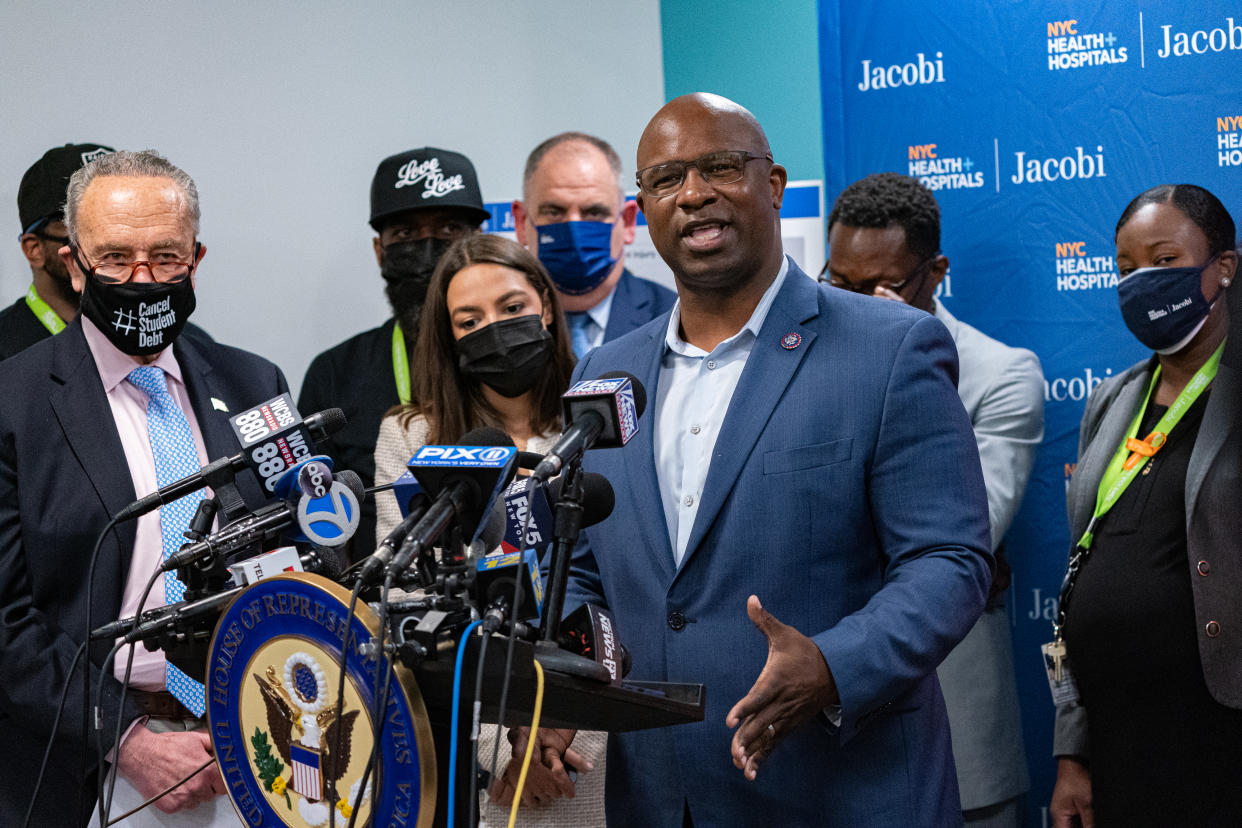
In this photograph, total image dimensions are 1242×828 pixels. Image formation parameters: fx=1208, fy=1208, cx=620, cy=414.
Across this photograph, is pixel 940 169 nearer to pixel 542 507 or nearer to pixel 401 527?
pixel 542 507

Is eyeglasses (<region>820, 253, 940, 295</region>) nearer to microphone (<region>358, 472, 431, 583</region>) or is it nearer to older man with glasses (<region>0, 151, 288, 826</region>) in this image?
older man with glasses (<region>0, 151, 288, 826</region>)

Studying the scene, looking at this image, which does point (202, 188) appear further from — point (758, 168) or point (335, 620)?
point (335, 620)

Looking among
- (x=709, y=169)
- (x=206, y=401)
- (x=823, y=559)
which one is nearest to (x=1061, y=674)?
(x=823, y=559)

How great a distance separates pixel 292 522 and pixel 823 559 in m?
0.85

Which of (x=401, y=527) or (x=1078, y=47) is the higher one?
(x=1078, y=47)

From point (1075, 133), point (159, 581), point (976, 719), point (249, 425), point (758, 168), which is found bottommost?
point (976, 719)

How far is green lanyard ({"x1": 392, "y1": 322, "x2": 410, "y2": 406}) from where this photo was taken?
3609 mm

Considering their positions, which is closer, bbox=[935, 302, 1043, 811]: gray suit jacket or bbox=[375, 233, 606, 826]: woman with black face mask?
bbox=[375, 233, 606, 826]: woman with black face mask

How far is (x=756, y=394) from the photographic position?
81.0 inches

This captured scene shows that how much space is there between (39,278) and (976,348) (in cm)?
282

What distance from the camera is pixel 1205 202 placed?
10.5 ft

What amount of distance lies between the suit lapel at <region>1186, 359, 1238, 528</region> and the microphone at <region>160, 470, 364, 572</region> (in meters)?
2.03

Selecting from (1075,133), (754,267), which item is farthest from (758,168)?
(1075,133)

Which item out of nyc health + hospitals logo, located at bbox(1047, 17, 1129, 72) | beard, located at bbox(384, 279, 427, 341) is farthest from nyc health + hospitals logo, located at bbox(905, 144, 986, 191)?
beard, located at bbox(384, 279, 427, 341)
